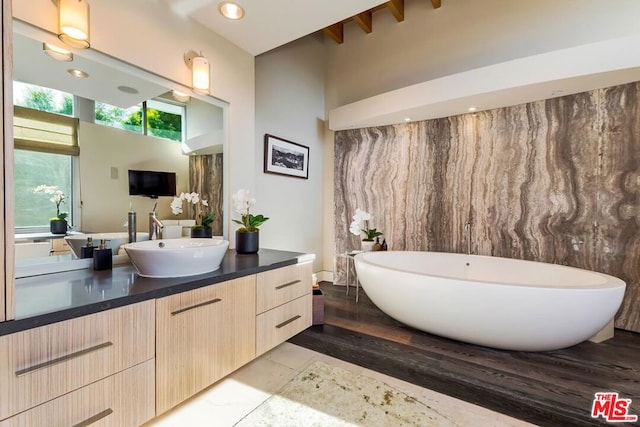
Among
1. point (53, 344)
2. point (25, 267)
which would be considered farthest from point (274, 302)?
point (25, 267)

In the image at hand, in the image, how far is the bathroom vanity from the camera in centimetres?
85

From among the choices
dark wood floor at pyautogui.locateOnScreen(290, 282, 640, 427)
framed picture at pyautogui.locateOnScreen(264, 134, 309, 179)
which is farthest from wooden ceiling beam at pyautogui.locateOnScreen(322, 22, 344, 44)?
dark wood floor at pyautogui.locateOnScreen(290, 282, 640, 427)

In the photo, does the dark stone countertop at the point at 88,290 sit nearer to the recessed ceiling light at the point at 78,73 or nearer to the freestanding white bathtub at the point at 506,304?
the recessed ceiling light at the point at 78,73

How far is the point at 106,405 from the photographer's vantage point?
1.01m

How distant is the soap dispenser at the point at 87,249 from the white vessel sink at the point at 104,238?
0.01 metres

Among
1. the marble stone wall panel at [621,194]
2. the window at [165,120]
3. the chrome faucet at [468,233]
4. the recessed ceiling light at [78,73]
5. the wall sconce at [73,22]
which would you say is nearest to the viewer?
the wall sconce at [73,22]

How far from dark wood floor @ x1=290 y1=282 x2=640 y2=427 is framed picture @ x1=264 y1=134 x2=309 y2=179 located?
5.55 ft

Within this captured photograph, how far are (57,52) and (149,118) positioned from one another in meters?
0.48

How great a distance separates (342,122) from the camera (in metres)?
3.49

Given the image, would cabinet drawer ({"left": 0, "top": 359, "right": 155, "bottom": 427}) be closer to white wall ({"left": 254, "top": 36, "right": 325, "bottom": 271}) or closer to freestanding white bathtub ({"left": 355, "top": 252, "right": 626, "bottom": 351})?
white wall ({"left": 254, "top": 36, "right": 325, "bottom": 271})

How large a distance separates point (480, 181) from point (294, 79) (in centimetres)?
243

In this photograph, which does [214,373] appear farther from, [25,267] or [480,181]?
[480,181]

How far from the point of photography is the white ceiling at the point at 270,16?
1.79 m

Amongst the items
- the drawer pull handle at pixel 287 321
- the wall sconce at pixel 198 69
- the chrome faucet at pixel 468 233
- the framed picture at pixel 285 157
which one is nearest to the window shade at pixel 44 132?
the wall sconce at pixel 198 69
